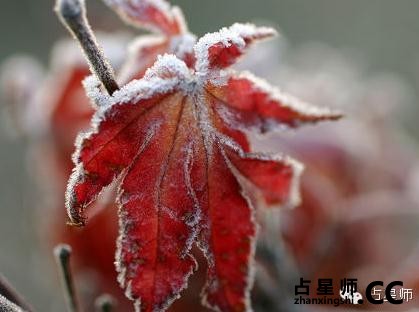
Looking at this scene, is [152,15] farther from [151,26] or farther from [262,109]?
[262,109]

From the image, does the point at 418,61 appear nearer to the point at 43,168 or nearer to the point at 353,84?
the point at 353,84

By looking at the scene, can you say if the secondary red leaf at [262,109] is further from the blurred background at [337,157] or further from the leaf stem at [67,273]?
the blurred background at [337,157]

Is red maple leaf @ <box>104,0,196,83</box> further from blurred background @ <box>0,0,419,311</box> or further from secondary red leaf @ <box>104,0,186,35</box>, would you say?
blurred background @ <box>0,0,419,311</box>

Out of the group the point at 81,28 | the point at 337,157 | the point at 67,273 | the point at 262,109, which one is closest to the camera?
the point at 81,28

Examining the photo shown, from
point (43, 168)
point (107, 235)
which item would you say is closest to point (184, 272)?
point (107, 235)

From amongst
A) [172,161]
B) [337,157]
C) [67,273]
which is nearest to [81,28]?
[172,161]
